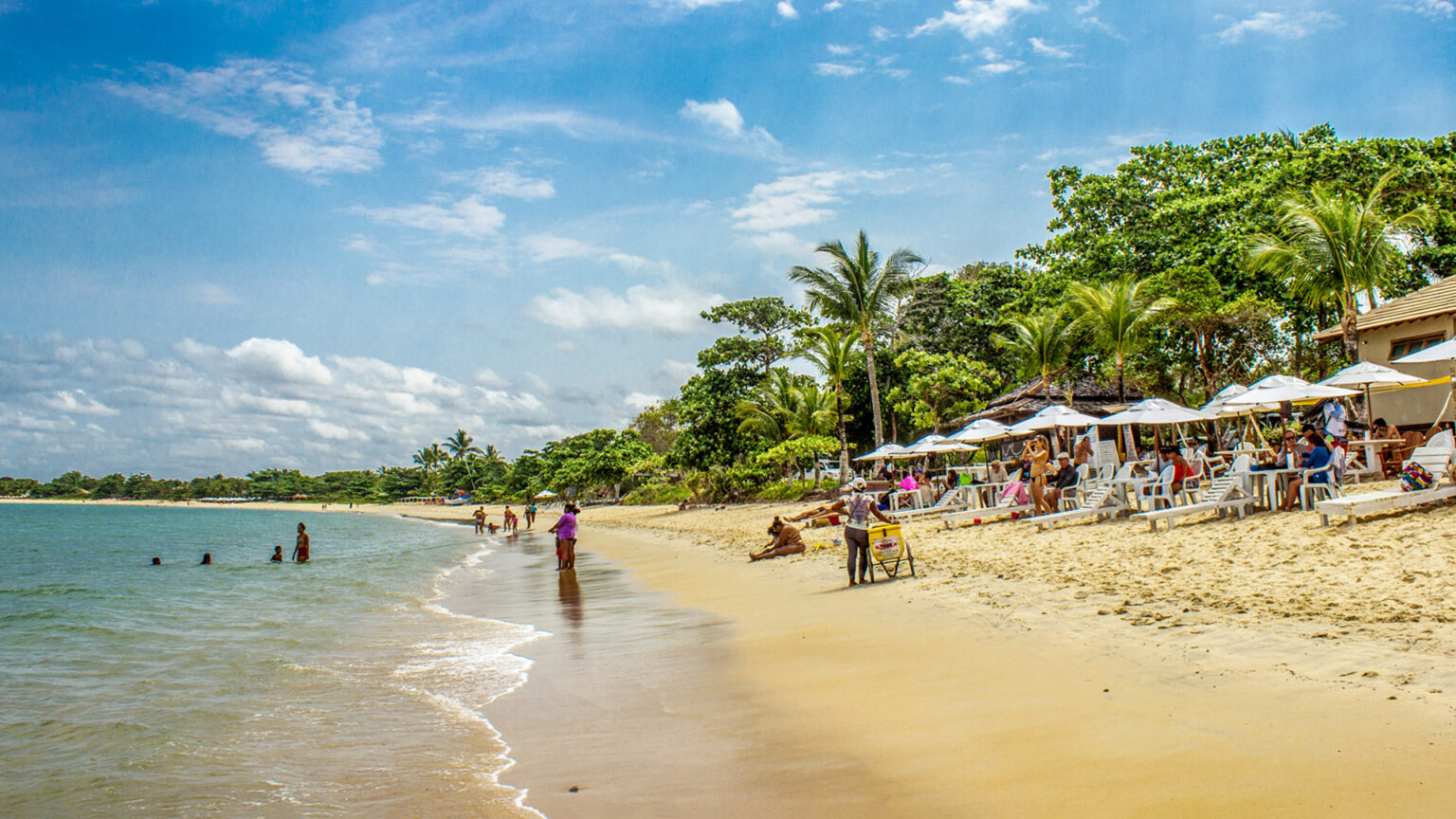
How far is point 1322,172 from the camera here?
74.6 feet

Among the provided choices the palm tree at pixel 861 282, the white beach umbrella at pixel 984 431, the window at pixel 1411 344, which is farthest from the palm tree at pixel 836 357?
the window at pixel 1411 344

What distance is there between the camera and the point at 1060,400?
23797 mm

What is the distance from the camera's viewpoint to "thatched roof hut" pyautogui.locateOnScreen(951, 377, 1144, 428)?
23156 mm

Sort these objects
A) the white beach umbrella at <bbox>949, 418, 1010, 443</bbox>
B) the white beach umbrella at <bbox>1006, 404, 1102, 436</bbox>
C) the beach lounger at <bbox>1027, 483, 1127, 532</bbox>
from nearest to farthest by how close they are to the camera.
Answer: the beach lounger at <bbox>1027, 483, 1127, 532</bbox> → the white beach umbrella at <bbox>1006, 404, 1102, 436</bbox> → the white beach umbrella at <bbox>949, 418, 1010, 443</bbox>

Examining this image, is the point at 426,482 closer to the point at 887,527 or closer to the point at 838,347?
the point at 838,347

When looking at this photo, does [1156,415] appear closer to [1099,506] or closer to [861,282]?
[1099,506]

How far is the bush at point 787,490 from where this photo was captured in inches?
1207

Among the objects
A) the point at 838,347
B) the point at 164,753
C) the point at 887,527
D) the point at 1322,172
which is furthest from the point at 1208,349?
the point at 164,753

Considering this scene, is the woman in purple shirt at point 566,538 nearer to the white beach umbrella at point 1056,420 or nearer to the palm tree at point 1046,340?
the white beach umbrella at point 1056,420

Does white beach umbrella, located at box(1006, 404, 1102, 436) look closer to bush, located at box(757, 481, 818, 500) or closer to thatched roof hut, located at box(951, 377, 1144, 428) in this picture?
thatched roof hut, located at box(951, 377, 1144, 428)

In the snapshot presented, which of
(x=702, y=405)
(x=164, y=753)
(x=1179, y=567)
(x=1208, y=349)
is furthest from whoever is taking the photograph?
(x=702, y=405)

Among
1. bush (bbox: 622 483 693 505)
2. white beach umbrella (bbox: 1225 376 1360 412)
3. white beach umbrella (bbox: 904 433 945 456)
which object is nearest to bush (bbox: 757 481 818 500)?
white beach umbrella (bbox: 904 433 945 456)

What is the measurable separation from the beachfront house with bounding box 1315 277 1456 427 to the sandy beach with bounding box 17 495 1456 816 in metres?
10.4

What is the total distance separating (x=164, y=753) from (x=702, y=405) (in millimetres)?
28097
